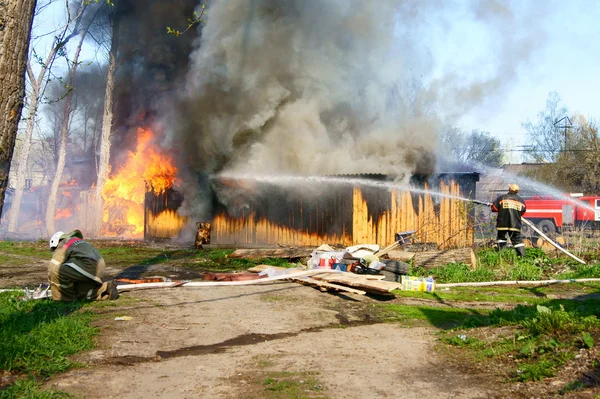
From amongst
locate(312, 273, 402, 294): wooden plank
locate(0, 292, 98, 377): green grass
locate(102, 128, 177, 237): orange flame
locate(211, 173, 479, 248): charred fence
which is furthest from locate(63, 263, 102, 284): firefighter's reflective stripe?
locate(102, 128, 177, 237): orange flame

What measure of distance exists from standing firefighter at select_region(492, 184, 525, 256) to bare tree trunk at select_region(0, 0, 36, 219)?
11.0 meters

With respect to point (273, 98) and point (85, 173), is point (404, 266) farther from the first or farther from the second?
point (85, 173)

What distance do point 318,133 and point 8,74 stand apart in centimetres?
1409

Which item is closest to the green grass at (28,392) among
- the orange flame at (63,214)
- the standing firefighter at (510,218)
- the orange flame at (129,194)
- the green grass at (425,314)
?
the green grass at (425,314)

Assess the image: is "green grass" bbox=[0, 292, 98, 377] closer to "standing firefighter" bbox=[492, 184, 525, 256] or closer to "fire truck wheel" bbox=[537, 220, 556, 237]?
"standing firefighter" bbox=[492, 184, 525, 256]

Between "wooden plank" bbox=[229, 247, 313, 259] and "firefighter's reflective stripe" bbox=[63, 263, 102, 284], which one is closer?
"firefighter's reflective stripe" bbox=[63, 263, 102, 284]

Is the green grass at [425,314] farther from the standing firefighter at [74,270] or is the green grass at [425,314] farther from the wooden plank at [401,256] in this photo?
the standing firefighter at [74,270]

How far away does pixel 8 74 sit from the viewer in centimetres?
420

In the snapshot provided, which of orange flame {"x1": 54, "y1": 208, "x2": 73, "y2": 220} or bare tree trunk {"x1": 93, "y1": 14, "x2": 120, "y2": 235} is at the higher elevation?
bare tree trunk {"x1": 93, "y1": 14, "x2": 120, "y2": 235}

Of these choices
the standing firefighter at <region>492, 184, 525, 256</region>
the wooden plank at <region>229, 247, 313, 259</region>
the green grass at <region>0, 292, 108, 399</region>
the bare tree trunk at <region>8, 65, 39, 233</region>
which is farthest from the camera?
the bare tree trunk at <region>8, 65, 39, 233</region>

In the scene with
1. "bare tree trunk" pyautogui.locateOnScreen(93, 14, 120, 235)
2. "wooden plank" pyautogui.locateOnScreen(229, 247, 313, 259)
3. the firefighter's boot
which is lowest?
"wooden plank" pyautogui.locateOnScreen(229, 247, 313, 259)

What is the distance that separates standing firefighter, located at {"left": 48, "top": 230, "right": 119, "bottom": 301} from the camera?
7539 millimetres

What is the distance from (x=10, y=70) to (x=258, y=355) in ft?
11.7

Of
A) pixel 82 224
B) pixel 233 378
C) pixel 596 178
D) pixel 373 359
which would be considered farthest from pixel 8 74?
pixel 596 178
